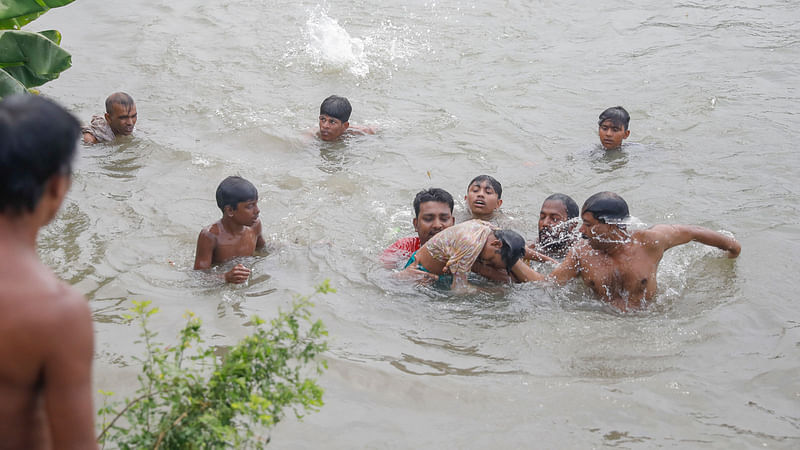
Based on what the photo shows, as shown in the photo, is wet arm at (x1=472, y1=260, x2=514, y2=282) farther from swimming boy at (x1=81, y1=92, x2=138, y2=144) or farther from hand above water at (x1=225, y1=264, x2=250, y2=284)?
swimming boy at (x1=81, y1=92, x2=138, y2=144)

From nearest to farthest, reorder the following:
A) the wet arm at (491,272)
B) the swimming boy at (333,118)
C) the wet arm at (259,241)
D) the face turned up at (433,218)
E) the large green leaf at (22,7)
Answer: the large green leaf at (22,7)
the wet arm at (491,272)
the face turned up at (433,218)
the wet arm at (259,241)
the swimming boy at (333,118)

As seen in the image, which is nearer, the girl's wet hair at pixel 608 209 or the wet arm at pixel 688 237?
the girl's wet hair at pixel 608 209

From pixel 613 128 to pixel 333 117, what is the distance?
334 cm

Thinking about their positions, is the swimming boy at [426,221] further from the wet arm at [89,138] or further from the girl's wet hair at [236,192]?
the wet arm at [89,138]

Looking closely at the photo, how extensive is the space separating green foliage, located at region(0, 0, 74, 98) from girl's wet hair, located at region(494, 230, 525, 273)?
131 inches

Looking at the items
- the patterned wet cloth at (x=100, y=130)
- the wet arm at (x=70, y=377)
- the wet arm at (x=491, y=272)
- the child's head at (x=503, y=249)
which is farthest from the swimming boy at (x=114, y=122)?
the wet arm at (x=70, y=377)

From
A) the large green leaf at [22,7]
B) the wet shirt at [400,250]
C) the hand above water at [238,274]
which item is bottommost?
the hand above water at [238,274]

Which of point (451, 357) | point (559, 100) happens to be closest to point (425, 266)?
point (451, 357)

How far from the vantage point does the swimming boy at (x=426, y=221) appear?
20.7ft

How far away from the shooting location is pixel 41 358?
1913 millimetres

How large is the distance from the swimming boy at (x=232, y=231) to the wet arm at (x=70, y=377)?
374 centimetres

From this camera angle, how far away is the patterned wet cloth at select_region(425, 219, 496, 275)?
5656 millimetres

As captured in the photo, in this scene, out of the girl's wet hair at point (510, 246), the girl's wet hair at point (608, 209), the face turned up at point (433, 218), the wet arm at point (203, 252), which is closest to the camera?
the girl's wet hair at point (608, 209)

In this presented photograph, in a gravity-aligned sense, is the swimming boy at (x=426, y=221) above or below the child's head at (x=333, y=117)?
below
